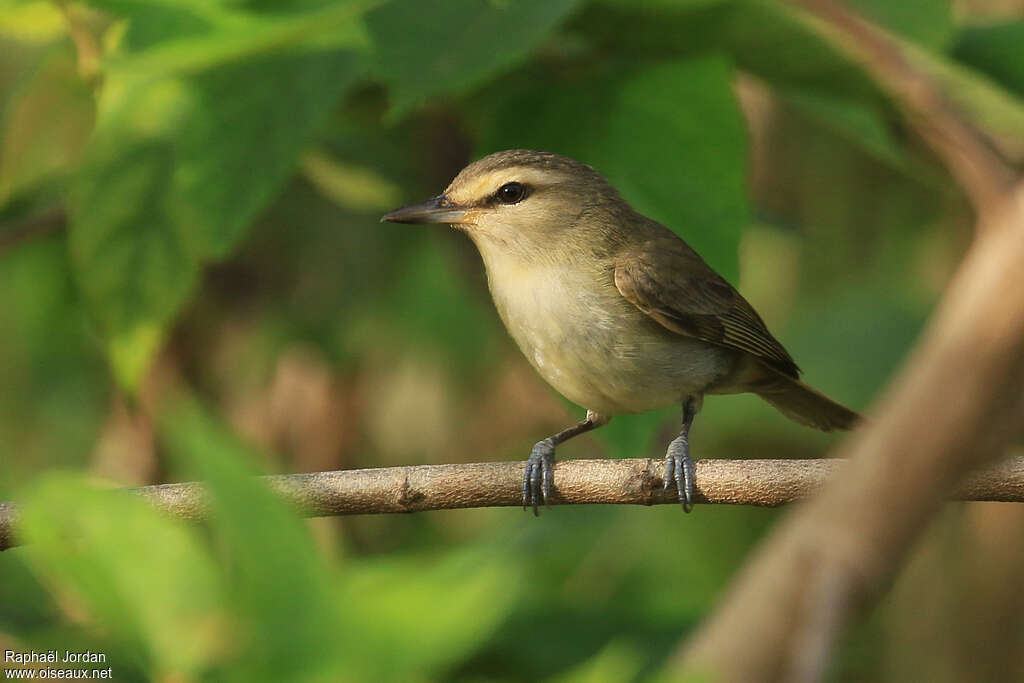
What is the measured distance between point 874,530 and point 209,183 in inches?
98.9

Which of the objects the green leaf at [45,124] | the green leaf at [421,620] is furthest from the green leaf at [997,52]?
the green leaf at [421,620]

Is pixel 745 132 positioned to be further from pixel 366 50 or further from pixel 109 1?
pixel 109 1

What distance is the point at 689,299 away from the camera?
3.72 meters

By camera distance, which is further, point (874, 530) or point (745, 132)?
point (745, 132)

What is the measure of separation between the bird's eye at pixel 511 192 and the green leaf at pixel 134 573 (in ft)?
8.82

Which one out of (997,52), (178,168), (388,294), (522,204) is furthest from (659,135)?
(388,294)

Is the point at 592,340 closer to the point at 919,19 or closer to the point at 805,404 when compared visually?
the point at 805,404

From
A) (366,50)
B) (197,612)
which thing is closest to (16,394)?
(366,50)

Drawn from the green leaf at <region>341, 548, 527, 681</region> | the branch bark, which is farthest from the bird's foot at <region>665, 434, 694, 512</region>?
the branch bark

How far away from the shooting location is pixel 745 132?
2957 mm

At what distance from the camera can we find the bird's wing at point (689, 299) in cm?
360

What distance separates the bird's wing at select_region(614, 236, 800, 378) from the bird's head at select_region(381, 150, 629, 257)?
0.19 m

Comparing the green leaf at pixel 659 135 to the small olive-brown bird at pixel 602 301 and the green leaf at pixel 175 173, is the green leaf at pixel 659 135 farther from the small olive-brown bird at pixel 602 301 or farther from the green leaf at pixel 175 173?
the green leaf at pixel 175 173

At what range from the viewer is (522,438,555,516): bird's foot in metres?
2.49
